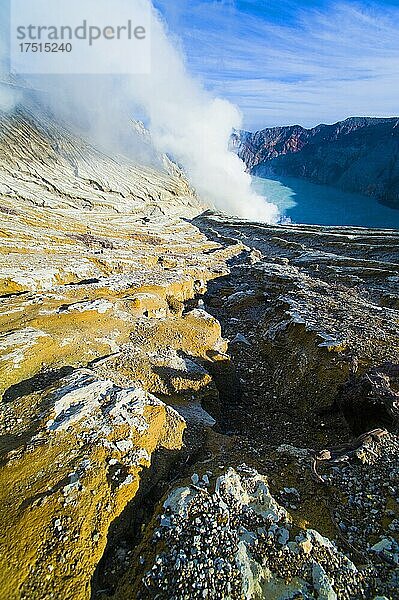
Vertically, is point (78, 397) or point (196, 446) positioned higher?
point (78, 397)

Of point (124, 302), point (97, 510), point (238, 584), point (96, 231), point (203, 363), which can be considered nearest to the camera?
point (238, 584)

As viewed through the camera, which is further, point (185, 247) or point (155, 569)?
point (185, 247)

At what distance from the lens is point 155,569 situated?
895 centimetres

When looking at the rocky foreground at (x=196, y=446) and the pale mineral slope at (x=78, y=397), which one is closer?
the rocky foreground at (x=196, y=446)

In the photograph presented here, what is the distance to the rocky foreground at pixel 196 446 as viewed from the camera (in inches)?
354

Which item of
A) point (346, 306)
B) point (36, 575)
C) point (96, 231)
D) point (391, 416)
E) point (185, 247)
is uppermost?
point (96, 231)

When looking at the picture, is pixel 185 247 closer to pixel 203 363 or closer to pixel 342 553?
pixel 203 363

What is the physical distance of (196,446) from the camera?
15.1m

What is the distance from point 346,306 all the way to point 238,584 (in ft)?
92.1

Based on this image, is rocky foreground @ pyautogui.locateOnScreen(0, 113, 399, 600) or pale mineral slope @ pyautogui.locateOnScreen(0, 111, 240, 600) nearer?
rocky foreground @ pyautogui.locateOnScreen(0, 113, 399, 600)

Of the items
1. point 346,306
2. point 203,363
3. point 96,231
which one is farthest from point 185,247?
point 203,363

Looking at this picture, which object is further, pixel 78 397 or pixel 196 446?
pixel 196 446

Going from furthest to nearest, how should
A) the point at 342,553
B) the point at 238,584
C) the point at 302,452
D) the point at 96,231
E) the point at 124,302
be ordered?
the point at 96,231 < the point at 124,302 < the point at 302,452 < the point at 342,553 < the point at 238,584

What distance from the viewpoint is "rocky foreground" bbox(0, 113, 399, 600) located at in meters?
8.99
